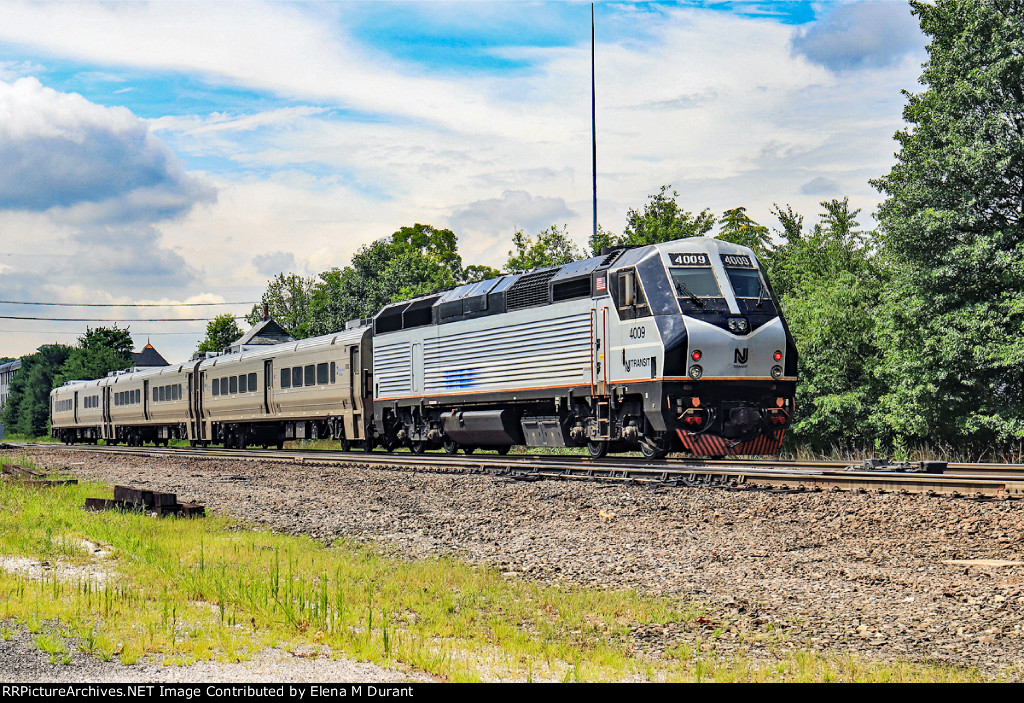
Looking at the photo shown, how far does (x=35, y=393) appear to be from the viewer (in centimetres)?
9175

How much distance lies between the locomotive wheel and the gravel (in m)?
2.87

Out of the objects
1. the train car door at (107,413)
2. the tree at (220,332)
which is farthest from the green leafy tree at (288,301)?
the train car door at (107,413)

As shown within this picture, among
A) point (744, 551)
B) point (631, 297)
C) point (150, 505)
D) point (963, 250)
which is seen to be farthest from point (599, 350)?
point (963, 250)

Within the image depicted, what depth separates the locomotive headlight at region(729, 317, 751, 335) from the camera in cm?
1677

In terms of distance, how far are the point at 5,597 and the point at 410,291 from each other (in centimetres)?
4686

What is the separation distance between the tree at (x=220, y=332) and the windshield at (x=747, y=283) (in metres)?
94.7

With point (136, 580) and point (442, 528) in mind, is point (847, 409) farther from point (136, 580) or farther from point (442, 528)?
point (136, 580)

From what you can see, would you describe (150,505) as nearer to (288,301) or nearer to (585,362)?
(585,362)

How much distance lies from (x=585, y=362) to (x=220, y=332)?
313 feet

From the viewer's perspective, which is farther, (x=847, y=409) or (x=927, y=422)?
(x=847, y=409)

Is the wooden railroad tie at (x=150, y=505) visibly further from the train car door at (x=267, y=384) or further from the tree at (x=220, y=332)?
the tree at (x=220, y=332)

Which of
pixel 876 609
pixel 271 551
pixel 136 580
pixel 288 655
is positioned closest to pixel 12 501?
pixel 271 551

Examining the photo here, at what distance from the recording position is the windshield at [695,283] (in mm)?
16922
